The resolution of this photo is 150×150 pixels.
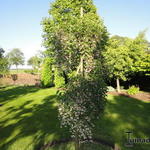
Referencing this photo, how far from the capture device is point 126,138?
1018 cm

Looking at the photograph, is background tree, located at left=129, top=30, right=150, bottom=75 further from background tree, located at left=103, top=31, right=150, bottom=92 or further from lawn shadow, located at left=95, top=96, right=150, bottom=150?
lawn shadow, located at left=95, top=96, right=150, bottom=150

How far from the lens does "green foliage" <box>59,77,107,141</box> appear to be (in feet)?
21.1

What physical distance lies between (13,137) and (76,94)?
653cm

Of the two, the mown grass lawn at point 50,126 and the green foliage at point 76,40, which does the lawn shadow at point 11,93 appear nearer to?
the mown grass lawn at point 50,126

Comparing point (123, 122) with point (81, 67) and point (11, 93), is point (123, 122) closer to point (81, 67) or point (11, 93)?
point (81, 67)

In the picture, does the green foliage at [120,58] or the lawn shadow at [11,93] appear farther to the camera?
the lawn shadow at [11,93]

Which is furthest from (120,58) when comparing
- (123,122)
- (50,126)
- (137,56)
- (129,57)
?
(50,126)

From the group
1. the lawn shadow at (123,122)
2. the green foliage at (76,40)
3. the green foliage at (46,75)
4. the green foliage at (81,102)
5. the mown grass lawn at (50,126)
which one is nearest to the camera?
the green foliage at (81,102)

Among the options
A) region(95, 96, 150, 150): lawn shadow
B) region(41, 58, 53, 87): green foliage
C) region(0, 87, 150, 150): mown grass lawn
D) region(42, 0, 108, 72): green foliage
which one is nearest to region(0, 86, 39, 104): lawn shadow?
region(41, 58, 53, 87): green foliage

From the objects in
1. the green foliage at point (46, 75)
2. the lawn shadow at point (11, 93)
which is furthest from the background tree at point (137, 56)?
the lawn shadow at point (11, 93)

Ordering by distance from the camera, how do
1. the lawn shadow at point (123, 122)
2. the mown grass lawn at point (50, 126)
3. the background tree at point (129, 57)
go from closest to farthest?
1. the mown grass lawn at point (50, 126)
2. the lawn shadow at point (123, 122)
3. the background tree at point (129, 57)

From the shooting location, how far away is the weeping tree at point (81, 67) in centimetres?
648

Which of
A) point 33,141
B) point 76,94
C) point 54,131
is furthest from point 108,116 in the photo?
point 76,94

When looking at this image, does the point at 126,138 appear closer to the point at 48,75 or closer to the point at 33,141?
the point at 33,141
